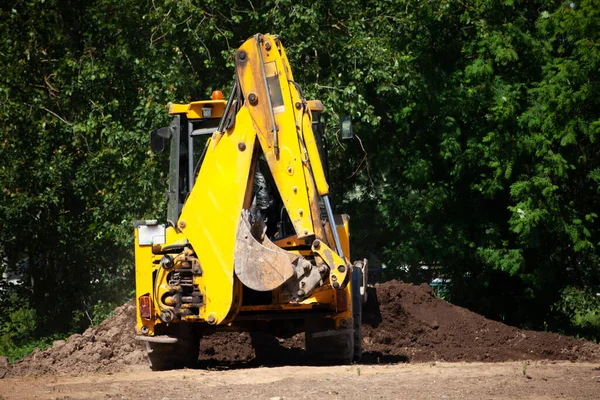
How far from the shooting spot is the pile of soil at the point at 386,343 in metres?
13.8

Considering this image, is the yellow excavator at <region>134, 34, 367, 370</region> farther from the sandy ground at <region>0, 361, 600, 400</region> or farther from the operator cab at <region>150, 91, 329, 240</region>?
the sandy ground at <region>0, 361, 600, 400</region>

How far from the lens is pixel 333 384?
9.54 m

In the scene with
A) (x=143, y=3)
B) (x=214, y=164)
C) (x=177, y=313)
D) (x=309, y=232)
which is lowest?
(x=177, y=313)

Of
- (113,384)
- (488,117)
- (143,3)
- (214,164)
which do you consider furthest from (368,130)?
(113,384)

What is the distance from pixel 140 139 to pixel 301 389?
986 centimetres

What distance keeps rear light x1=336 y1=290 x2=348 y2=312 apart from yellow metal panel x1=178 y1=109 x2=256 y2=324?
133 centimetres

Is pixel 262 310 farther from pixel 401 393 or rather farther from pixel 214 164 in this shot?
pixel 401 393

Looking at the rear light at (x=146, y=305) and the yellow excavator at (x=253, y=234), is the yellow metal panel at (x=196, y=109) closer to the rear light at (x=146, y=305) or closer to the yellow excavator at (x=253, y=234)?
the yellow excavator at (x=253, y=234)

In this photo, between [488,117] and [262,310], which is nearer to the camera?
[262,310]

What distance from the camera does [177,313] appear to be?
10.9 meters

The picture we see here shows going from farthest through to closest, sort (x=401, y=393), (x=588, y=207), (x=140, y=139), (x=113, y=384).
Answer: (x=588, y=207), (x=140, y=139), (x=113, y=384), (x=401, y=393)

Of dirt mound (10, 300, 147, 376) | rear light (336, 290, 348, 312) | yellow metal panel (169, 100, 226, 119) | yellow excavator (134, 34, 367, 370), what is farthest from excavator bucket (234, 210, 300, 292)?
dirt mound (10, 300, 147, 376)

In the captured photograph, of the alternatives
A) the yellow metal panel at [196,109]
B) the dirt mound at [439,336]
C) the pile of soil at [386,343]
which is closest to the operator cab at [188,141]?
the yellow metal panel at [196,109]

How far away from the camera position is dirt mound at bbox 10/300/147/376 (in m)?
13.7
